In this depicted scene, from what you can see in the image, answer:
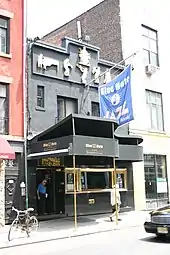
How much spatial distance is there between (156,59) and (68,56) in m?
7.95

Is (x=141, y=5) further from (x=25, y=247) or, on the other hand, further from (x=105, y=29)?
(x=25, y=247)

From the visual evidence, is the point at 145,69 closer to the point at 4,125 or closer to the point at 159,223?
the point at 4,125

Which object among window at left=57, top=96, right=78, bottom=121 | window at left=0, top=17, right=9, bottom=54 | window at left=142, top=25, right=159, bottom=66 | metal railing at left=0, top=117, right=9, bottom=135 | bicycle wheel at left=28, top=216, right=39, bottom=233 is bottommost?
bicycle wheel at left=28, top=216, right=39, bottom=233

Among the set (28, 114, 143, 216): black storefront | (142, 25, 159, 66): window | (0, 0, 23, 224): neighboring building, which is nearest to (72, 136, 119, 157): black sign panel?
(28, 114, 143, 216): black storefront

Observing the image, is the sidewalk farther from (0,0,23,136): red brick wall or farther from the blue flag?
the blue flag

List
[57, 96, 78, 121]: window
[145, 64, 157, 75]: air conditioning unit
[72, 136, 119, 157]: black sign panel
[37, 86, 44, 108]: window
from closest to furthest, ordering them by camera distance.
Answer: [72, 136, 119, 157]: black sign panel → [37, 86, 44, 108]: window → [57, 96, 78, 121]: window → [145, 64, 157, 75]: air conditioning unit

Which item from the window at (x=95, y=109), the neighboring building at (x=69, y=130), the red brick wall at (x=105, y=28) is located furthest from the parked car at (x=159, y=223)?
the red brick wall at (x=105, y=28)

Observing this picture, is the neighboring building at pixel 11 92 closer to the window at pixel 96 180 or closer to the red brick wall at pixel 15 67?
the red brick wall at pixel 15 67

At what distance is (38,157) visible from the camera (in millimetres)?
16219

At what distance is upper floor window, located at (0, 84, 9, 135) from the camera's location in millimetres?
16672

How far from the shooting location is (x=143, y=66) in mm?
23734

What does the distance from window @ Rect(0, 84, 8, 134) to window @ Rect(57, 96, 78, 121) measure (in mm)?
2998

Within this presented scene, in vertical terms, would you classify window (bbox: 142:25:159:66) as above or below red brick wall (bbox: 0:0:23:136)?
above

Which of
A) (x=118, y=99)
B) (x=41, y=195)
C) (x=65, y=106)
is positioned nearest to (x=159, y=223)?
(x=41, y=195)
